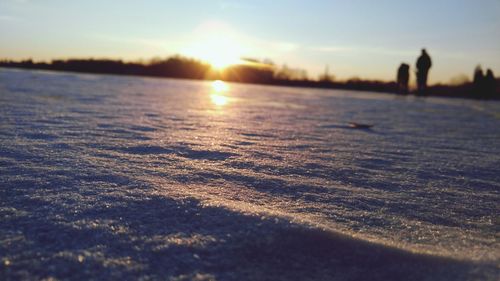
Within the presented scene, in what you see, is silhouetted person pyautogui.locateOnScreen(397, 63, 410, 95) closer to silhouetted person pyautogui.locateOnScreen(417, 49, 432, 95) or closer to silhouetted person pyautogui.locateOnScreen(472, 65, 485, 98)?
silhouetted person pyautogui.locateOnScreen(417, 49, 432, 95)

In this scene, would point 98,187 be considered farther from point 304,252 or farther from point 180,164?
point 304,252

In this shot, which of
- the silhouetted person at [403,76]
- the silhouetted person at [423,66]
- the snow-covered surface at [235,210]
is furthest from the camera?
the silhouetted person at [403,76]

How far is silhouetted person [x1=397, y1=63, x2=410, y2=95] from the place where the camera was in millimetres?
13828

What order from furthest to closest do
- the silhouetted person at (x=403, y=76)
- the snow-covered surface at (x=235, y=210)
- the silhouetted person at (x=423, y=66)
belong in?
the silhouetted person at (x=403, y=76), the silhouetted person at (x=423, y=66), the snow-covered surface at (x=235, y=210)

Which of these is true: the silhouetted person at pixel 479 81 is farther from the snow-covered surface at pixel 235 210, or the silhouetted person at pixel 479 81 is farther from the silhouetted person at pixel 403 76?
the snow-covered surface at pixel 235 210

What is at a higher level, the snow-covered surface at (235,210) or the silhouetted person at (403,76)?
the silhouetted person at (403,76)

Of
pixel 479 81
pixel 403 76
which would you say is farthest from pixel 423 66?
pixel 479 81

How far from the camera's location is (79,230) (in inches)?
40.7

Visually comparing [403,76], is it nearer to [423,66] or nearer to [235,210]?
[423,66]

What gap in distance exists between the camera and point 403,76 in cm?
1428

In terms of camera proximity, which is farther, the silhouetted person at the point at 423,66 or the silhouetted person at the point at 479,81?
the silhouetted person at the point at 479,81

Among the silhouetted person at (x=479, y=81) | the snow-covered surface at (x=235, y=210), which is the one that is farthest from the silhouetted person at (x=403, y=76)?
the snow-covered surface at (x=235, y=210)

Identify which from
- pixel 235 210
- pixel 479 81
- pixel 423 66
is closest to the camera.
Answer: pixel 235 210

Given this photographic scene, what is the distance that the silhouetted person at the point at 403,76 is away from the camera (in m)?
13.8
